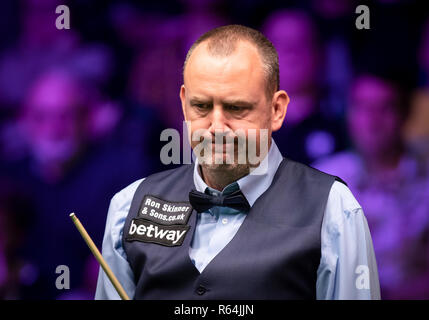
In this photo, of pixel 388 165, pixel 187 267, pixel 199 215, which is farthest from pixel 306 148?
pixel 187 267

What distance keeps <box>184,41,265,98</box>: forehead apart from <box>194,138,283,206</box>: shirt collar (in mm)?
244

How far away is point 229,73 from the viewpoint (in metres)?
2.11

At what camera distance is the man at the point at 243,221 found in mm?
2117

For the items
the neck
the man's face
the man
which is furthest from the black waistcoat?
the man's face

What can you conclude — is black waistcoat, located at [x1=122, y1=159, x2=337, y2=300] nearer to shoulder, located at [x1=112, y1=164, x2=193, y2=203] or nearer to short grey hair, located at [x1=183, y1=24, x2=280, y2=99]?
shoulder, located at [x1=112, y1=164, x2=193, y2=203]

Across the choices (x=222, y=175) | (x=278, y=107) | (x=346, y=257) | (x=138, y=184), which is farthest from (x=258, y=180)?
(x=138, y=184)

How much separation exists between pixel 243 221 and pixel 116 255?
0.45 m

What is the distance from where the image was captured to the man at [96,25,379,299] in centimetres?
212

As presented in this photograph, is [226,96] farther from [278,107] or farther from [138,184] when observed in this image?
[138,184]

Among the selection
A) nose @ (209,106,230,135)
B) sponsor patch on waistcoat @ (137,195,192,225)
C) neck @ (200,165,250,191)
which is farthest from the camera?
sponsor patch on waistcoat @ (137,195,192,225)

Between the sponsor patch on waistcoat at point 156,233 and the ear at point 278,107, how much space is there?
426 mm

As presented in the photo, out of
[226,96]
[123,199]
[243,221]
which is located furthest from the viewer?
[123,199]

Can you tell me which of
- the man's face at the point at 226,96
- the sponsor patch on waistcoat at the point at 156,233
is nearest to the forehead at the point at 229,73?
the man's face at the point at 226,96

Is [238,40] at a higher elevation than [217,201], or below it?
higher
